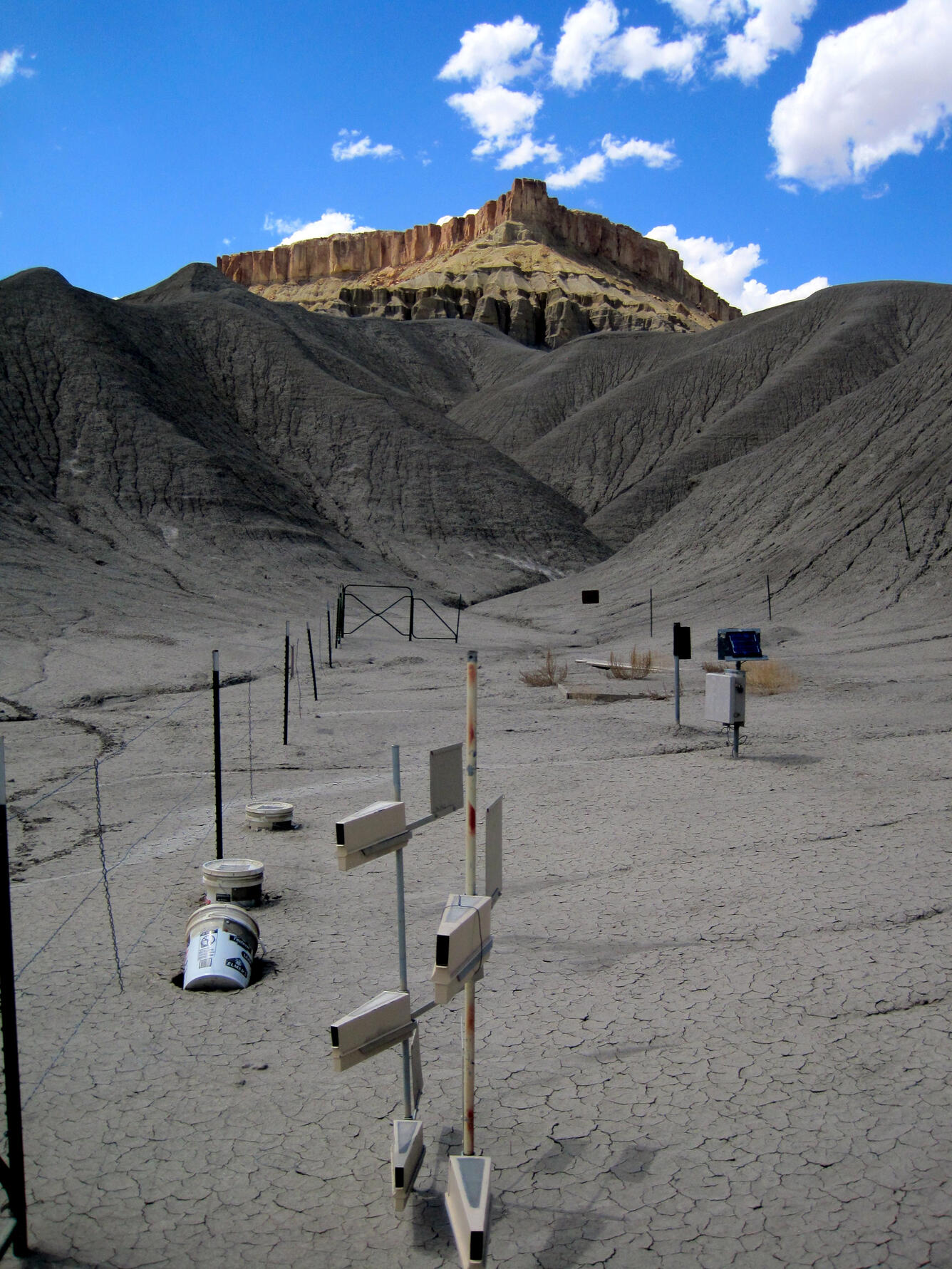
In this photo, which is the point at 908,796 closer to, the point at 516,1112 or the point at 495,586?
the point at 516,1112

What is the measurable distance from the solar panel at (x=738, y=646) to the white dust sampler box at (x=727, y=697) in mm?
425

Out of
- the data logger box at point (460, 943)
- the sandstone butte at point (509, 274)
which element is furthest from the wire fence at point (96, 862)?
the sandstone butte at point (509, 274)

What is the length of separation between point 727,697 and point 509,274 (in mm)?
109782

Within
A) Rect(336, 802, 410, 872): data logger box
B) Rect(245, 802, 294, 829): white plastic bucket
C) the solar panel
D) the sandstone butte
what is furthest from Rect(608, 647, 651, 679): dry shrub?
the sandstone butte

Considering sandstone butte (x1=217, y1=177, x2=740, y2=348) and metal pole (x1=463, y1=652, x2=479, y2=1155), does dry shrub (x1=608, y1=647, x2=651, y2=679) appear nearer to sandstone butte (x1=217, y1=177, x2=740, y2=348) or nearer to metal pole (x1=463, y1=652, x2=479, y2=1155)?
metal pole (x1=463, y1=652, x2=479, y2=1155)

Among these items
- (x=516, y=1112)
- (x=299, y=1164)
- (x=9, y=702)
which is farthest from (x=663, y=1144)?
(x=9, y=702)

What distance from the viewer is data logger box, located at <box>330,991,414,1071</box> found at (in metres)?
3.38

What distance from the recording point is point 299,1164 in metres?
3.87

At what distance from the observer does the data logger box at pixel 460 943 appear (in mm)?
3184

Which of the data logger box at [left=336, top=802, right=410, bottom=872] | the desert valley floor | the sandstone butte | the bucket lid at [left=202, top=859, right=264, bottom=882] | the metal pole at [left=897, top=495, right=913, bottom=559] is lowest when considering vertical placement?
the desert valley floor

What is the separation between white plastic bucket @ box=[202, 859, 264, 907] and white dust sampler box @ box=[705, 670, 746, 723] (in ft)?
20.5

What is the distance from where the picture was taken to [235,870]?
6.52m

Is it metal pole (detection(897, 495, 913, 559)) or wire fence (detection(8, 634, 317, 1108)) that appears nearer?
wire fence (detection(8, 634, 317, 1108))

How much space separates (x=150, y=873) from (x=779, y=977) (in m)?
4.71
